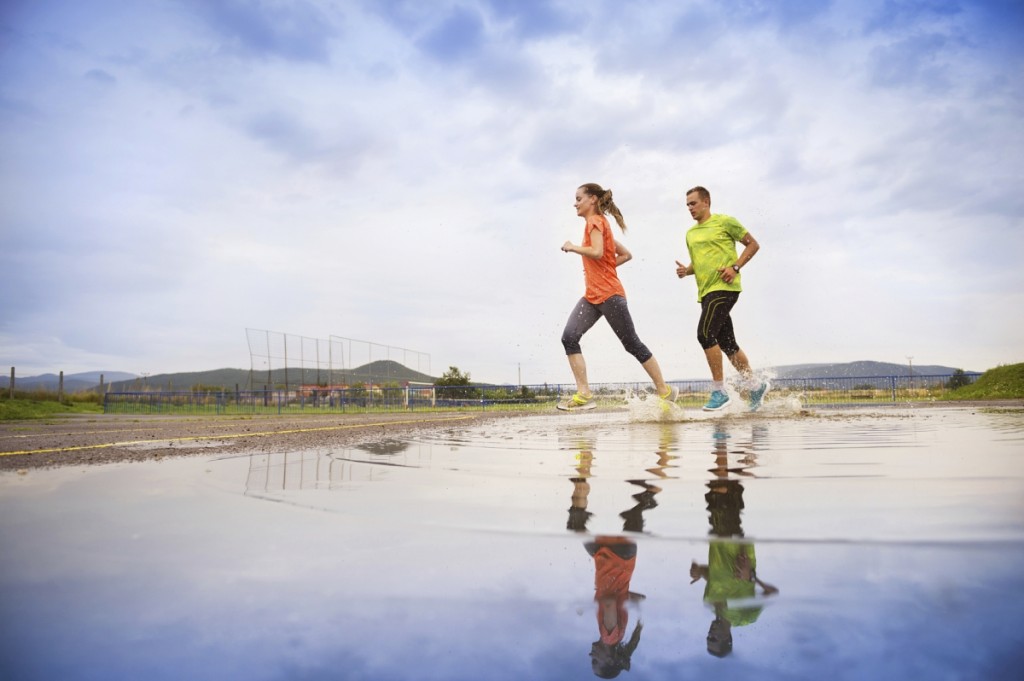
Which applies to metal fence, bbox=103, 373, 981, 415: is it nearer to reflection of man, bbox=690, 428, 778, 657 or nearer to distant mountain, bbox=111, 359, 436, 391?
distant mountain, bbox=111, 359, 436, 391

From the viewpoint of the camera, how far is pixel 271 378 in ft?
114

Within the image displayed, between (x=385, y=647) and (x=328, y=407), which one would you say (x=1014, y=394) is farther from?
(x=328, y=407)

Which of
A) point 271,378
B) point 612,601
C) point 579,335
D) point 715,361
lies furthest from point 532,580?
point 271,378

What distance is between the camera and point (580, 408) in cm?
699

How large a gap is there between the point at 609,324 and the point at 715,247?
1483 mm

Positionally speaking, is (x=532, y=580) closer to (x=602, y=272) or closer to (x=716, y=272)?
(x=602, y=272)

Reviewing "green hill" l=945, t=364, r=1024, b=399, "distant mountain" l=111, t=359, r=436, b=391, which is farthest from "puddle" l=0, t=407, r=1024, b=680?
"distant mountain" l=111, t=359, r=436, b=391

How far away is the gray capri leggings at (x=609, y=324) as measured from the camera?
6.79 m

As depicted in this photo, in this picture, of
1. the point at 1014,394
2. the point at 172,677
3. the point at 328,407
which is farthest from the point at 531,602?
the point at 328,407

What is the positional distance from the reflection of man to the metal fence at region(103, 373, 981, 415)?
2112 centimetres

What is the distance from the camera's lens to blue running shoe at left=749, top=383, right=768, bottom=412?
8117 millimetres

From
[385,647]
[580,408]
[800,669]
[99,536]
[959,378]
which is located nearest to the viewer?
[800,669]

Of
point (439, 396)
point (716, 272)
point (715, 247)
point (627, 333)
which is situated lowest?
point (439, 396)

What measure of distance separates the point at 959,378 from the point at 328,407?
91.7 feet
